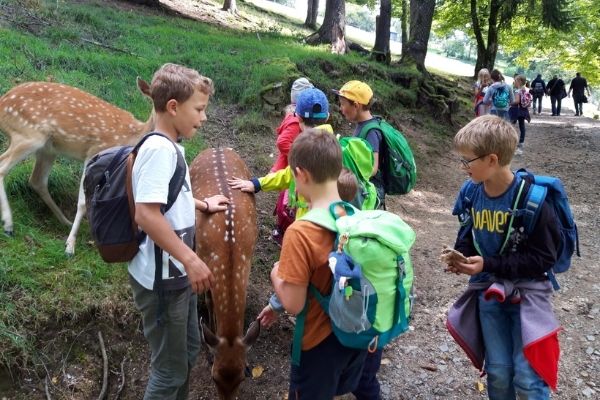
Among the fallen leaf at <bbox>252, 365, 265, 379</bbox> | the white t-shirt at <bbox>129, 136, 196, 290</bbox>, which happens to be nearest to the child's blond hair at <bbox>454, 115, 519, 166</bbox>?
the white t-shirt at <bbox>129, 136, 196, 290</bbox>

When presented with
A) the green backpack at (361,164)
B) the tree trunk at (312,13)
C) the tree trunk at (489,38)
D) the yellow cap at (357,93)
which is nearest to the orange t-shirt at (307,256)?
the green backpack at (361,164)

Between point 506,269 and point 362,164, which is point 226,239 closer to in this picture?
point 362,164

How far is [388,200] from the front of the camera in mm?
7793

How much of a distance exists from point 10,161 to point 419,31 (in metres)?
13.5

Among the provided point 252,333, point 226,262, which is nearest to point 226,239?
point 226,262

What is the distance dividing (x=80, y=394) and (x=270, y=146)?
15.7ft

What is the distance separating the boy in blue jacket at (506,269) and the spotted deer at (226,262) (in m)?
1.40

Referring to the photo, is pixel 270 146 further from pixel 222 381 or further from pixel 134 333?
pixel 222 381

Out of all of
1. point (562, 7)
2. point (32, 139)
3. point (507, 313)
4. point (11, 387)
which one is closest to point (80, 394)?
point (11, 387)

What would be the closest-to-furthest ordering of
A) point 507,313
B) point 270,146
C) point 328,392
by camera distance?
1. point 328,392
2. point 507,313
3. point 270,146

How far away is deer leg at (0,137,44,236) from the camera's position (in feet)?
13.5

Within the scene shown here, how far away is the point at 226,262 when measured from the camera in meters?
3.63

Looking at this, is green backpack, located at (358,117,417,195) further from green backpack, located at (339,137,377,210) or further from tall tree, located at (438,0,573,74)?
tall tree, located at (438,0,573,74)

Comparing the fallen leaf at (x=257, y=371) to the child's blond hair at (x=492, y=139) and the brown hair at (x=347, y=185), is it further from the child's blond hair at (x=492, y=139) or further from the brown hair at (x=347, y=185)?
→ the child's blond hair at (x=492, y=139)
